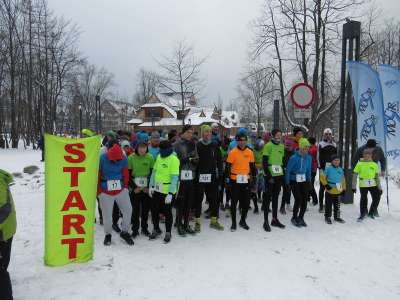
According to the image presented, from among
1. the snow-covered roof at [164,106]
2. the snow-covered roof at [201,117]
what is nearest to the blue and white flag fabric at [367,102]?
the snow-covered roof at [201,117]

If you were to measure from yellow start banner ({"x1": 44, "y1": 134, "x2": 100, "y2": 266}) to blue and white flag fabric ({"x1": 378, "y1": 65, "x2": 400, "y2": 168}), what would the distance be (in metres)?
7.00

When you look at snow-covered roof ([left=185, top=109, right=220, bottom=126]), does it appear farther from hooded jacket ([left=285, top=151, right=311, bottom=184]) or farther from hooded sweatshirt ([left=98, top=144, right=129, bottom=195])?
hooded sweatshirt ([left=98, top=144, right=129, bottom=195])

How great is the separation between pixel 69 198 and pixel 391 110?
7.69m

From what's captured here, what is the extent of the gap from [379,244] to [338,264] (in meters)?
1.53

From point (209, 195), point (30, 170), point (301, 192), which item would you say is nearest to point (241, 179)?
point (209, 195)

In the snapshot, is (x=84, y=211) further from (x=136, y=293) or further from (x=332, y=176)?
(x=332, y=176)

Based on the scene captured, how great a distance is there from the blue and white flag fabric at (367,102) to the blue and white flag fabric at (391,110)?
5.0 inches

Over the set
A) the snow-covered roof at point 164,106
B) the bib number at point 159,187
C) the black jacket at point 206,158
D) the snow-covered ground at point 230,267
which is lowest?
the snow-covered ground at point 230,267

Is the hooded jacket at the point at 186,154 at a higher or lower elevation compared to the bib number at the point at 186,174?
higher

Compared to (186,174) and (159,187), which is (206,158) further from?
(159,187)

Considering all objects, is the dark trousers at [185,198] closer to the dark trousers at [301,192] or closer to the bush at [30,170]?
the dark trousers at [301,192]

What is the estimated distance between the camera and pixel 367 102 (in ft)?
27.9

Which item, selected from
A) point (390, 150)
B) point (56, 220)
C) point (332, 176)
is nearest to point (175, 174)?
point (56, 220)

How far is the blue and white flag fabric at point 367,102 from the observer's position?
27.5ft
